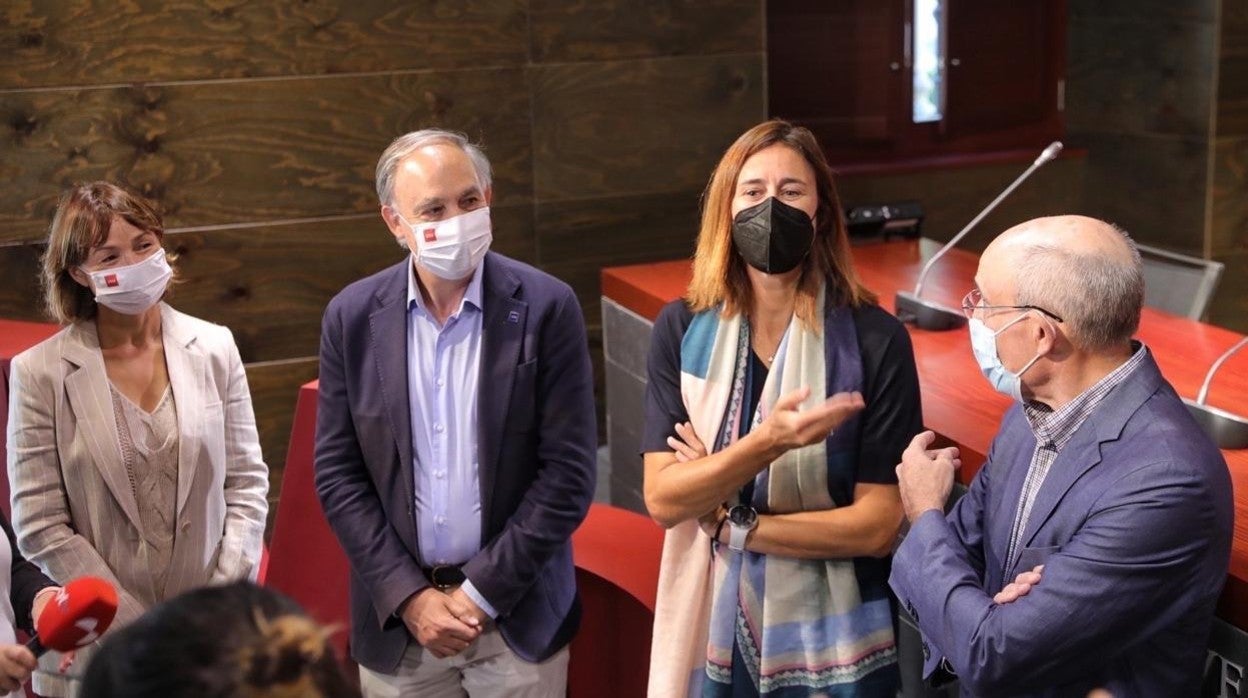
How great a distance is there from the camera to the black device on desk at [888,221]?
5031 mm

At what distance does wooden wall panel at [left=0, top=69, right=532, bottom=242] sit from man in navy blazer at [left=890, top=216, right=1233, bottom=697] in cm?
298

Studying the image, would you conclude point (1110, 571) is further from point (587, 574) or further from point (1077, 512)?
point (587, 574)

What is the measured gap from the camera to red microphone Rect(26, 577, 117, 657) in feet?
6.53

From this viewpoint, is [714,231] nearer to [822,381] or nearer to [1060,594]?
[822,381]

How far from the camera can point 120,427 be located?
2.61 meters

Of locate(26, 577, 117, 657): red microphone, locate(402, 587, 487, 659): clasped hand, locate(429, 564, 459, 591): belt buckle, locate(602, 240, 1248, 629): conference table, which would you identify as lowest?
locate(402, 587, 487, 659): clasped hand

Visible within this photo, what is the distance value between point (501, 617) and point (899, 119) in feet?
12.9

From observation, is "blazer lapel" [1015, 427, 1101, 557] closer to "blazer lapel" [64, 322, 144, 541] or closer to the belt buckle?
the belt buckle

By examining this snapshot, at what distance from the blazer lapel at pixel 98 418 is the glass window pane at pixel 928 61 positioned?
4.10 metres

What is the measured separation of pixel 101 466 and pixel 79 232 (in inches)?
16.2

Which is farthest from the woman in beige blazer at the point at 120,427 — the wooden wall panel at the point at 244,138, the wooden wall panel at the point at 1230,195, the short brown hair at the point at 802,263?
the wooden wall panel at the point at 1230,195

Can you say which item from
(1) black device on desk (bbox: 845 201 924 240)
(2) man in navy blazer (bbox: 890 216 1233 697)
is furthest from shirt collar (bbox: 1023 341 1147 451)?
(1) black device on desk (bbox: 845 201 924 240)

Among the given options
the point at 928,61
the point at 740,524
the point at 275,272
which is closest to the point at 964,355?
the point at 740,524

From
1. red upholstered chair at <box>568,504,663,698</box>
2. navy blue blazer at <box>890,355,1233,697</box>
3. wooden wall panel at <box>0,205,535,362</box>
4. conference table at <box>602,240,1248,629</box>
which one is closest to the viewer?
navy blue blazer at <box>890,355,1233,697</box>
